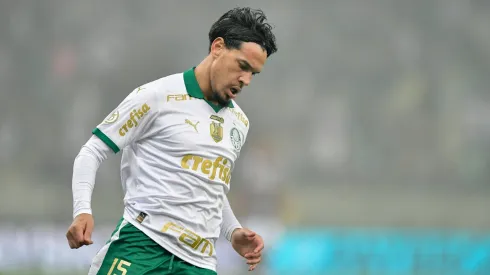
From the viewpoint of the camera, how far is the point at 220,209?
273 centimetres

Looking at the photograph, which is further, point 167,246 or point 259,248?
point 259,248

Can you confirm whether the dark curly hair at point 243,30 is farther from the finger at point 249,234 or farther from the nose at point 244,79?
the finger at point 249,234

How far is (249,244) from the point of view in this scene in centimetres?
279

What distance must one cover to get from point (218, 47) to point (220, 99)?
18 centimetres

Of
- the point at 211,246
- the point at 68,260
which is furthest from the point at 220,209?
the point at 68,260

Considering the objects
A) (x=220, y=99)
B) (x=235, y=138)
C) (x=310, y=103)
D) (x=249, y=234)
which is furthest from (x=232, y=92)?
(x=310, y=103)

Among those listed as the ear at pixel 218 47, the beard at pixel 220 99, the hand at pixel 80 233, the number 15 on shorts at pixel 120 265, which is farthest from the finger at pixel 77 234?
the ear at pixel 218 47

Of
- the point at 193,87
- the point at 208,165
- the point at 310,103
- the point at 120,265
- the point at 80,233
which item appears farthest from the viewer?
the point at 310,103

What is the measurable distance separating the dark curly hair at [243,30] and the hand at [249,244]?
61cm

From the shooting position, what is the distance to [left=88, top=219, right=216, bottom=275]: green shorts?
254cm

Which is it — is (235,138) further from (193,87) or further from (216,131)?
(193,87)

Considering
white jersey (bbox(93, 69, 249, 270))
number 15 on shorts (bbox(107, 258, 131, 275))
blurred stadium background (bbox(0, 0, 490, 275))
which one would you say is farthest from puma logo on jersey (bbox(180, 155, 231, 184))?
blurred stadium background (bbox(0, 0, 490, 275))

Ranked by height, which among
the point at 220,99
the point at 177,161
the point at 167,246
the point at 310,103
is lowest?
the point at 167,246

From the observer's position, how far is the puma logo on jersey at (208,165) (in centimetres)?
263
